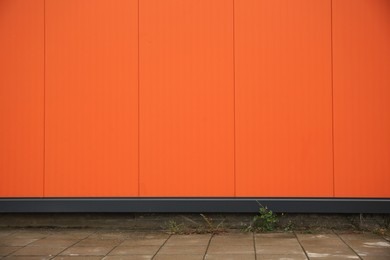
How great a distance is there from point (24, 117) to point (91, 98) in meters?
1.17

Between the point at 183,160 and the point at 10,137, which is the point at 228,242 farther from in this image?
the point at 10,137

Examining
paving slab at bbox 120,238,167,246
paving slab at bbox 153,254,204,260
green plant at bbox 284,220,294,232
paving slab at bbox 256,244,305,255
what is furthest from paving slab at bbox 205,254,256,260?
green plant at bbox 284,220,294,232

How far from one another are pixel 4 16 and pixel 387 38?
6274 millimetres

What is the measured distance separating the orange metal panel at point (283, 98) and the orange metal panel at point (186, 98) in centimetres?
24

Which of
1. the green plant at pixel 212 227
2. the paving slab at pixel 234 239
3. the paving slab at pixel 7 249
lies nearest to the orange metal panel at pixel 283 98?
the green plant at pixel 212 227

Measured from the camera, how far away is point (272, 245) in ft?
21.9

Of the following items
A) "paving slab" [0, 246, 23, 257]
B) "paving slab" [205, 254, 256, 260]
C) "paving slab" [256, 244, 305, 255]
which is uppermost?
"paving slab" [256, 244, 305, 255]

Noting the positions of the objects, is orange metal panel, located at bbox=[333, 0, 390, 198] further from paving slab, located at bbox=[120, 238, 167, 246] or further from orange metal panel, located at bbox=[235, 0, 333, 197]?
paving slab, located at bbox=[120, 238, 167, 246]

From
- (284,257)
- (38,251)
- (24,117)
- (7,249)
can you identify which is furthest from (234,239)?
(24,117)

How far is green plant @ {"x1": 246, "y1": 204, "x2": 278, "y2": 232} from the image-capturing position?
7711mm

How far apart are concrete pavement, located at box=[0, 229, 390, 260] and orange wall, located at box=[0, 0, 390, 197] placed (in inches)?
28.6

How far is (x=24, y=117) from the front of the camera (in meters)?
8.11

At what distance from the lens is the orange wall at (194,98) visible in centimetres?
777

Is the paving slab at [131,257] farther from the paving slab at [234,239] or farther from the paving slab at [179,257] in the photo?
the paving slab at [234,239]
